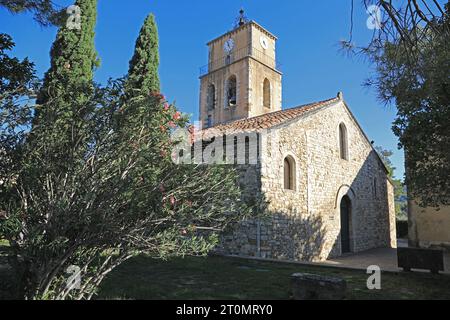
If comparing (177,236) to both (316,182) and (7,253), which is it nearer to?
(7,253)

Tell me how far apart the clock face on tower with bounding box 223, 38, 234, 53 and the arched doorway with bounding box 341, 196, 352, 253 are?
1579cm

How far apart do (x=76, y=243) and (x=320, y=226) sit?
9.42m

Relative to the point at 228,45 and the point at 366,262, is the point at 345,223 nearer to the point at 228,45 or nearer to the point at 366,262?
the point at 366,262

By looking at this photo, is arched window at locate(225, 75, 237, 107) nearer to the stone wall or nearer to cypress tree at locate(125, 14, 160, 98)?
the stone wall

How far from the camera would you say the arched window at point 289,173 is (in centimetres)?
1093

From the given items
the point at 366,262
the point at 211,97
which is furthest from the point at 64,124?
the point at 211,97

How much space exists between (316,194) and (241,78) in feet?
42.4

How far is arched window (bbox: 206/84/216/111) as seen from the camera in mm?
24242

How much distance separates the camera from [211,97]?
2475 centimetres

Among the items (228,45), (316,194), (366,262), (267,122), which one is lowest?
(366,262)

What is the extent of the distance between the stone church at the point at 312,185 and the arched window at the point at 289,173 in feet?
0.11

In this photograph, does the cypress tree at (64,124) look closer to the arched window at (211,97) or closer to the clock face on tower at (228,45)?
the arched window at (211,97)

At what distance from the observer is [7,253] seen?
4.29m

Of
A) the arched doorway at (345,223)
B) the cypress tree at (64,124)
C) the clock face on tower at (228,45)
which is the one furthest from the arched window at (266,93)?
the cypress tree at (64,124)
